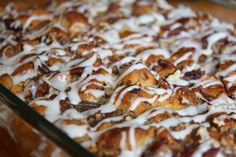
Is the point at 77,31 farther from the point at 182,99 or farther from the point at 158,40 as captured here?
the point at 182,99

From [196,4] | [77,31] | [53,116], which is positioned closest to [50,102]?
[53,116]

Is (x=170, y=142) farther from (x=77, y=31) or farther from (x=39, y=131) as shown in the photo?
(x=77, y=31)

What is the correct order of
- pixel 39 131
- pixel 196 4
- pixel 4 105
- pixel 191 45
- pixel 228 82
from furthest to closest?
1. pixel 196 4
2. pixel 191 45
3. pixel 228 82
4. pixel 4 105
5. pixel 39 131

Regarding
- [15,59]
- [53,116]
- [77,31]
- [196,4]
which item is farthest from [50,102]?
[196,4]

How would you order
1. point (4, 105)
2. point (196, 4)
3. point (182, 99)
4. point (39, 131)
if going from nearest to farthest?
point (39, 131), point (4, 105), point (182, 99), point (196, 4)

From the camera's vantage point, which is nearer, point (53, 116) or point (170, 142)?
point (170, 142)

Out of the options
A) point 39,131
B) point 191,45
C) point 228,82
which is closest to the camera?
point 39,131
